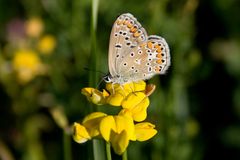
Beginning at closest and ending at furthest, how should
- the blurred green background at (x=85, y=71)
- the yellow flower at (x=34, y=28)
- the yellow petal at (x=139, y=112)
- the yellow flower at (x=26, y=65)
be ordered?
the yellow petal at (x=139, y=112) → the blurred green background at (x=85, y=71) → the yellow flower at (x=26, y=65) → the yellow flower at (x=34, y=28)

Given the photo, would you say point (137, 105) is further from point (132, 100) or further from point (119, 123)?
point (119, 123)

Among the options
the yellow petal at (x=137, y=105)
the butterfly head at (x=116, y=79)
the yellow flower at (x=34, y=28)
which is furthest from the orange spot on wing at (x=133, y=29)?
the yellow flower at (x=34, y=28)

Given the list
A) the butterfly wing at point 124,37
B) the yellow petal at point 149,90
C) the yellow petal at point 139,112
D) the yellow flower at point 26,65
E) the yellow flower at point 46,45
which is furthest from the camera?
the yellow flower at point 46,45

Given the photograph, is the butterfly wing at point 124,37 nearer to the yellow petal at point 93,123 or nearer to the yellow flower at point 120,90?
the yellow flower at point 120,90

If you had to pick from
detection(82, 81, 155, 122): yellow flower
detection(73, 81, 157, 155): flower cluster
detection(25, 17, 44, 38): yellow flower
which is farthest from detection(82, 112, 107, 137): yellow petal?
detection(25, 17, 44, 38): yellow flower

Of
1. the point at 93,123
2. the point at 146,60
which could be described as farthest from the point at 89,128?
the point at 146,60

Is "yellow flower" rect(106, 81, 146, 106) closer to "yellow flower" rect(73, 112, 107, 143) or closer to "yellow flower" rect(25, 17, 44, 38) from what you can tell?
"yellow flower" rect(73, 112, 107, 143)
